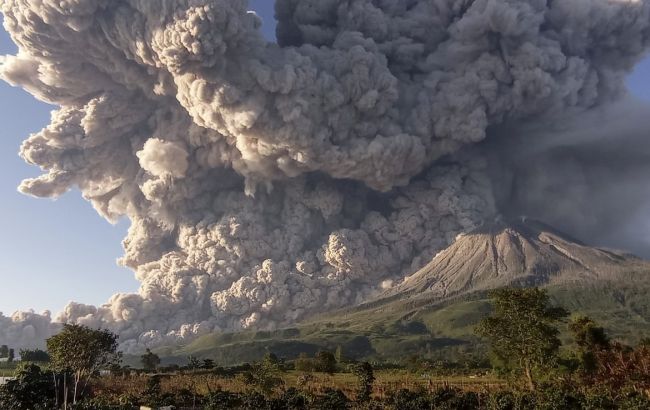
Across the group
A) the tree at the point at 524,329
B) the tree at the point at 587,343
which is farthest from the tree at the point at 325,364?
the tree at the point at 587,343

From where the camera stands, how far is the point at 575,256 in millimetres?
163500

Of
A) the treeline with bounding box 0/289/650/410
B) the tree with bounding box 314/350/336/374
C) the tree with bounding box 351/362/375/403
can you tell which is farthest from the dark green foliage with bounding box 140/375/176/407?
the tree with bounding box 314/350/336/374

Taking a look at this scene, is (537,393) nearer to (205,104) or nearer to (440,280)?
(205,104)

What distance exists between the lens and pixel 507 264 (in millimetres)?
163625

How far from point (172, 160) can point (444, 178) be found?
212 feet

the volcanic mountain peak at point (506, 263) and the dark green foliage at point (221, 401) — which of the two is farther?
the volcanic mountain peak at point (506, 263)

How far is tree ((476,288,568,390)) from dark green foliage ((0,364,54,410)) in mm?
30497

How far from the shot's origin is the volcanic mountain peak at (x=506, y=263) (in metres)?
155

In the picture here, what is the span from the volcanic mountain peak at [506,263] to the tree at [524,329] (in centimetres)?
11185

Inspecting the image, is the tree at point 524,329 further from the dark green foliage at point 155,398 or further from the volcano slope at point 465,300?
the volcano slope at point 465,300

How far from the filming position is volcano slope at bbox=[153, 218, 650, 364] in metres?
120

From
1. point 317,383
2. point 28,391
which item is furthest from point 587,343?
point 28,391

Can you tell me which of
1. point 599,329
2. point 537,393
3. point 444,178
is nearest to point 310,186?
point 444,178

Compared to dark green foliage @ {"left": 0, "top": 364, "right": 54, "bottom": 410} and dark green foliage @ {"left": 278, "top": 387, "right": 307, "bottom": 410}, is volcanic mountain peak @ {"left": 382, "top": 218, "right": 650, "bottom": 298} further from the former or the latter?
dark green foliage @ {"left": 0, "top": 364, "right": 54, "bottom": 410}
